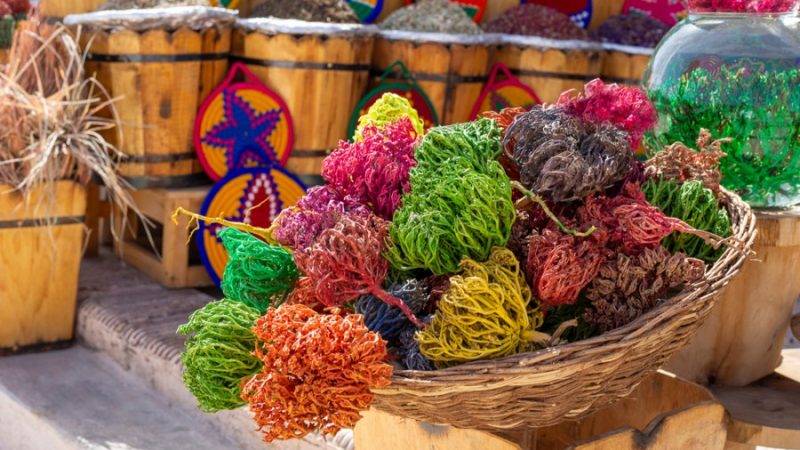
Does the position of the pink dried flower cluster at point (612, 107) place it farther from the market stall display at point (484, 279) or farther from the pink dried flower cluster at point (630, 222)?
the pink dried flower cluster at point (630, 222)

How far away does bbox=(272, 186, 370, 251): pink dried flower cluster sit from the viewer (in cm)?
125

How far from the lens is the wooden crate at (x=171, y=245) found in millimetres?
2969

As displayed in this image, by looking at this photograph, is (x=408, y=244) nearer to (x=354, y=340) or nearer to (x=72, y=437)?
(x=354, y=340)

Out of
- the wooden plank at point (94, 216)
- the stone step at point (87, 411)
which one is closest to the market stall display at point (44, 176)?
the stone step at point (87, 411)

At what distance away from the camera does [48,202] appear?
8.90ft

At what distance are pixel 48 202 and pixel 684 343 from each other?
1960mm

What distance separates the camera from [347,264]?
1.18m

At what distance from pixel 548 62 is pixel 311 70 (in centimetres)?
88

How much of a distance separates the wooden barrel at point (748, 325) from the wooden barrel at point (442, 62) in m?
1.60

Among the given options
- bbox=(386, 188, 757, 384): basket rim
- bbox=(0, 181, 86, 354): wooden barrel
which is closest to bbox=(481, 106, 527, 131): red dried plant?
bbox=(386, 188, 757, 384): basket rim

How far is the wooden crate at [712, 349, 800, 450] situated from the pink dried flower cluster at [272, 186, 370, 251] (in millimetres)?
700

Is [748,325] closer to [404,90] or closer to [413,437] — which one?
[413,437]

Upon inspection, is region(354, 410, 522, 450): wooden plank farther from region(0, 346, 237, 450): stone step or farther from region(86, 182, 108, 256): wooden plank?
region(86, 182, 108, 256): wooden plank

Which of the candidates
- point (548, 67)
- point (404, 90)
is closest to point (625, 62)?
point (548, 67)
